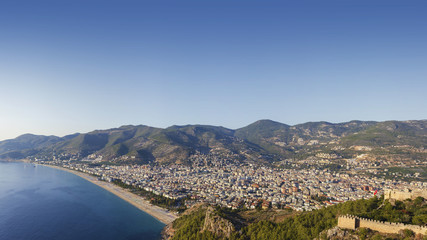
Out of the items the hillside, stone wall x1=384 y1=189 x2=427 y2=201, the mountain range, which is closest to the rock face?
the hillside

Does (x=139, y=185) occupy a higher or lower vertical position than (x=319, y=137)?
lower

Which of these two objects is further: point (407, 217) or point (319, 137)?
point (319, 137)

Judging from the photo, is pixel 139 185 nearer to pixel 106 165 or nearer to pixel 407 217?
pixel 106 165

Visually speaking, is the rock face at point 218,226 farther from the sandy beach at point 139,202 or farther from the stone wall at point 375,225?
the stone wall at point 375,225

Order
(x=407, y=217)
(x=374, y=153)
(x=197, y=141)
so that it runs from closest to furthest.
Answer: (x=407, y=217)
(x=374, y=153)
(x=197, y=141)

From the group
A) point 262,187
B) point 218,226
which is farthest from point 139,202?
point 262,187

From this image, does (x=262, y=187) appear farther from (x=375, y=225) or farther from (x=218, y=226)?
(x=375, y=225)

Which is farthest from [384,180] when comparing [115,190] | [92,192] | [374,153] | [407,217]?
[92,192]

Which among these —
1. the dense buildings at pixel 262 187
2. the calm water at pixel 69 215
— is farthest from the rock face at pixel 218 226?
the dense buildings at pixel 262 187
